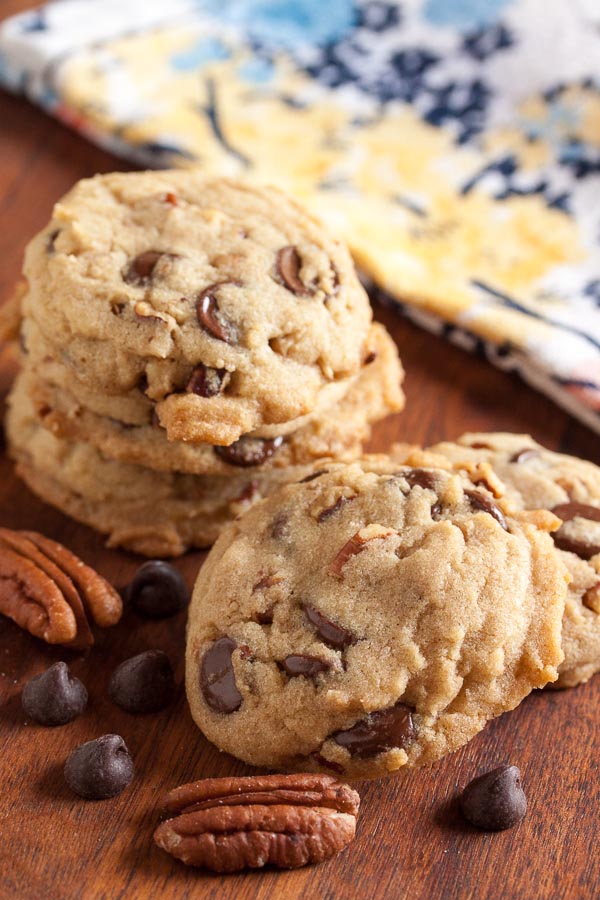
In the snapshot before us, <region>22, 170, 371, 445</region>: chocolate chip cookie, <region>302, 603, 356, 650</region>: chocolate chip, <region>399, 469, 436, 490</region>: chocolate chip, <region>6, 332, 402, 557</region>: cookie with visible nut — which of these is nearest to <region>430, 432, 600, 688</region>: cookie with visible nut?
<region>399, 469, 436, 490</region>: chocolate chip

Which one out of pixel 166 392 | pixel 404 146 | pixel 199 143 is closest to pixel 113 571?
pixel 166 392

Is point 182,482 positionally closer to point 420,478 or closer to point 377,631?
point 420,478

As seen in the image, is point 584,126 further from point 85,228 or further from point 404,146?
point 85,228

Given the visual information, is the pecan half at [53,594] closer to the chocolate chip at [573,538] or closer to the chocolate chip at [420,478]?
the chocolate chip at [420,478]

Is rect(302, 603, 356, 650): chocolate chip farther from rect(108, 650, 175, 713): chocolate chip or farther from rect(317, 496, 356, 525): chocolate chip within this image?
rect(108, 650, 175, 713): chocolate chip

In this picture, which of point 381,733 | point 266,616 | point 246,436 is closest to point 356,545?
point 266,616
